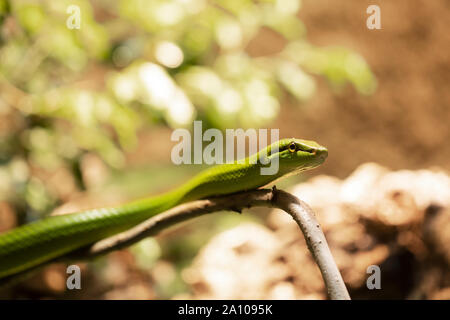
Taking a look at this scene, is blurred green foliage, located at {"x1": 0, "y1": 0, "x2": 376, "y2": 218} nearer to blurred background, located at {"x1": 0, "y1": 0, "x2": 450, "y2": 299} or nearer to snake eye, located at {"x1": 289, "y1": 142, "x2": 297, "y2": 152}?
blurred background, located at {"x1": 0, "y1": 0, "x2": 450, "y2": 299}

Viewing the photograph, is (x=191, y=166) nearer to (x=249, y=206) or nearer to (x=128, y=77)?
(x=128, y=77)

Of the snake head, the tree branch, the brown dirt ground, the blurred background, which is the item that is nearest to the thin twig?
the tree branch

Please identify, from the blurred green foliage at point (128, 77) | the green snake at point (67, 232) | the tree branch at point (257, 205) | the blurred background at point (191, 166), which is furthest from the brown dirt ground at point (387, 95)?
the tree branch at point (257, 205)

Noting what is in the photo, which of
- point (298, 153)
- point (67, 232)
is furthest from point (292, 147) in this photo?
point (67, 232)

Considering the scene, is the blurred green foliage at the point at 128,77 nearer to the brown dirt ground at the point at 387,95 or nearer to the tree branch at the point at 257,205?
the tree branch at the point at 257,205

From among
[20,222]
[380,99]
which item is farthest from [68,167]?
[380,99]

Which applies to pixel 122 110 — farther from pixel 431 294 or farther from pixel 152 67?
pixel 431 294
